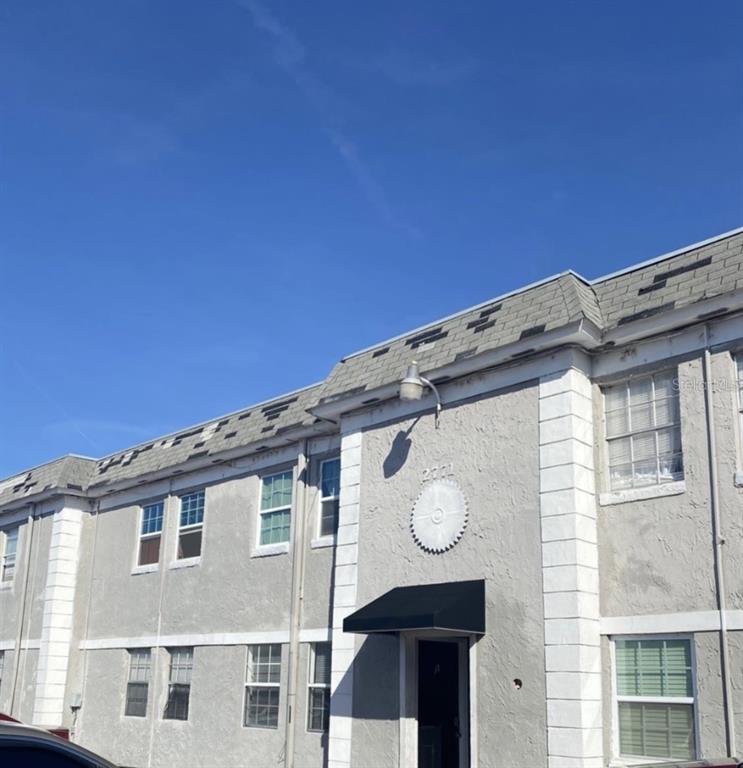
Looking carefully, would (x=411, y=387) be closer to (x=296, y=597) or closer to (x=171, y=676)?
(x=296, y=597)

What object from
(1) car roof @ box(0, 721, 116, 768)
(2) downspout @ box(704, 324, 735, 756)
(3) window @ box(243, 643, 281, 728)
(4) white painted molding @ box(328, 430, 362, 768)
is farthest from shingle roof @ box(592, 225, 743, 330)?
(1) car roof @ box(0, 721, 116, 768)

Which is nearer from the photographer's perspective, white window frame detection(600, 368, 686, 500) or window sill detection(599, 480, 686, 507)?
window sill detection(599, 480, 686, 507)

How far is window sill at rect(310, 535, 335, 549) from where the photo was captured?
50.8ft

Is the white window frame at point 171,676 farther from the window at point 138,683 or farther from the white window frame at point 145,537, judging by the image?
the white window frame at point 145,537

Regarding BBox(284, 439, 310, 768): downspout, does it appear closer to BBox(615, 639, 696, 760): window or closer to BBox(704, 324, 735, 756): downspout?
BBox(615, 639, 696, 760): window

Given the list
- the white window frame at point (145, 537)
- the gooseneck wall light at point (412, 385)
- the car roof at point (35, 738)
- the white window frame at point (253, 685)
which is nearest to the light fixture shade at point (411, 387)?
the gooseneck wall light at point (412, 385)

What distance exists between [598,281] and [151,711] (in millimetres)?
11288

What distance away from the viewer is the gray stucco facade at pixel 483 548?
35.8 ft

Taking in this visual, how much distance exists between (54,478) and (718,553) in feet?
50.2

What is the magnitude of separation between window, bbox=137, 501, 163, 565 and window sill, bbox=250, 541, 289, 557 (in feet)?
11.0

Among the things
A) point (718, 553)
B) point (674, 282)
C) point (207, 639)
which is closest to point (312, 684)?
point (207, 639)

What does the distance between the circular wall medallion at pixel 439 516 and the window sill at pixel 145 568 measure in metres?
7.64

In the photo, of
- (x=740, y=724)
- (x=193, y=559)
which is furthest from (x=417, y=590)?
(x=193, y=559)

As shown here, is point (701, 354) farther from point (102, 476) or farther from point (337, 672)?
point (102, 476)
